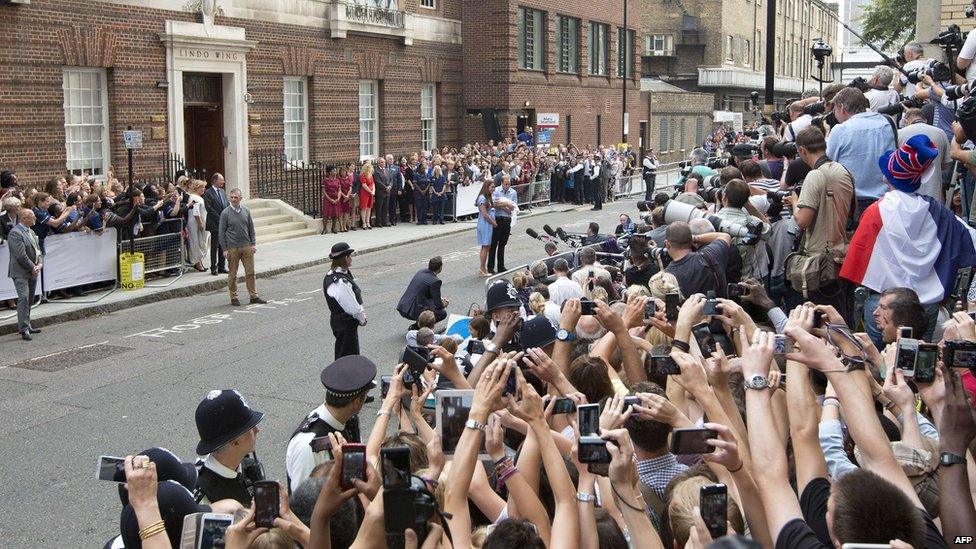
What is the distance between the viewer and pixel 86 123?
2236 cm

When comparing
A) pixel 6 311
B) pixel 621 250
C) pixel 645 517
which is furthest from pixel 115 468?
pixel 6 311

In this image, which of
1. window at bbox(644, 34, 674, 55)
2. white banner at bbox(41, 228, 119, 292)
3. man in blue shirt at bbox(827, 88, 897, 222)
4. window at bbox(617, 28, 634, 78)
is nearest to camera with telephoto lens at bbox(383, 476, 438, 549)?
man in blue shirt at bbox(827, 88, 897, 222)

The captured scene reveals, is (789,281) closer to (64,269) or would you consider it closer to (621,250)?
(621,250)

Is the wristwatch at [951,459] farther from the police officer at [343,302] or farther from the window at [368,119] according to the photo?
the window at [368,119]

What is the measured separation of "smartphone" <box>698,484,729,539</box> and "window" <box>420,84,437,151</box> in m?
32.2

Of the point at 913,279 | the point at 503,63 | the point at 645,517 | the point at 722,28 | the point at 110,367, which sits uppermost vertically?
the point at 722,28

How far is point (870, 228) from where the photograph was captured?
721 centimetres

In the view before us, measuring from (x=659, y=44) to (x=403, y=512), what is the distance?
6724cm

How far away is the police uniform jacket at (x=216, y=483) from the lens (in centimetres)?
562

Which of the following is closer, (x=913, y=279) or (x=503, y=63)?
(x=913, y=279)

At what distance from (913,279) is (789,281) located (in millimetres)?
1512

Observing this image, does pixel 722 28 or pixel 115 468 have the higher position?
pixel 722 28

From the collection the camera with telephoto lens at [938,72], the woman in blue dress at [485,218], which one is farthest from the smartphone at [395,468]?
the woman in blue dress at [485,218]

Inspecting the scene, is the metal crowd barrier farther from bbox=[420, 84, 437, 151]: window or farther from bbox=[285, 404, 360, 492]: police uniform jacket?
bbox=[420, 84, 437, 151]: window
